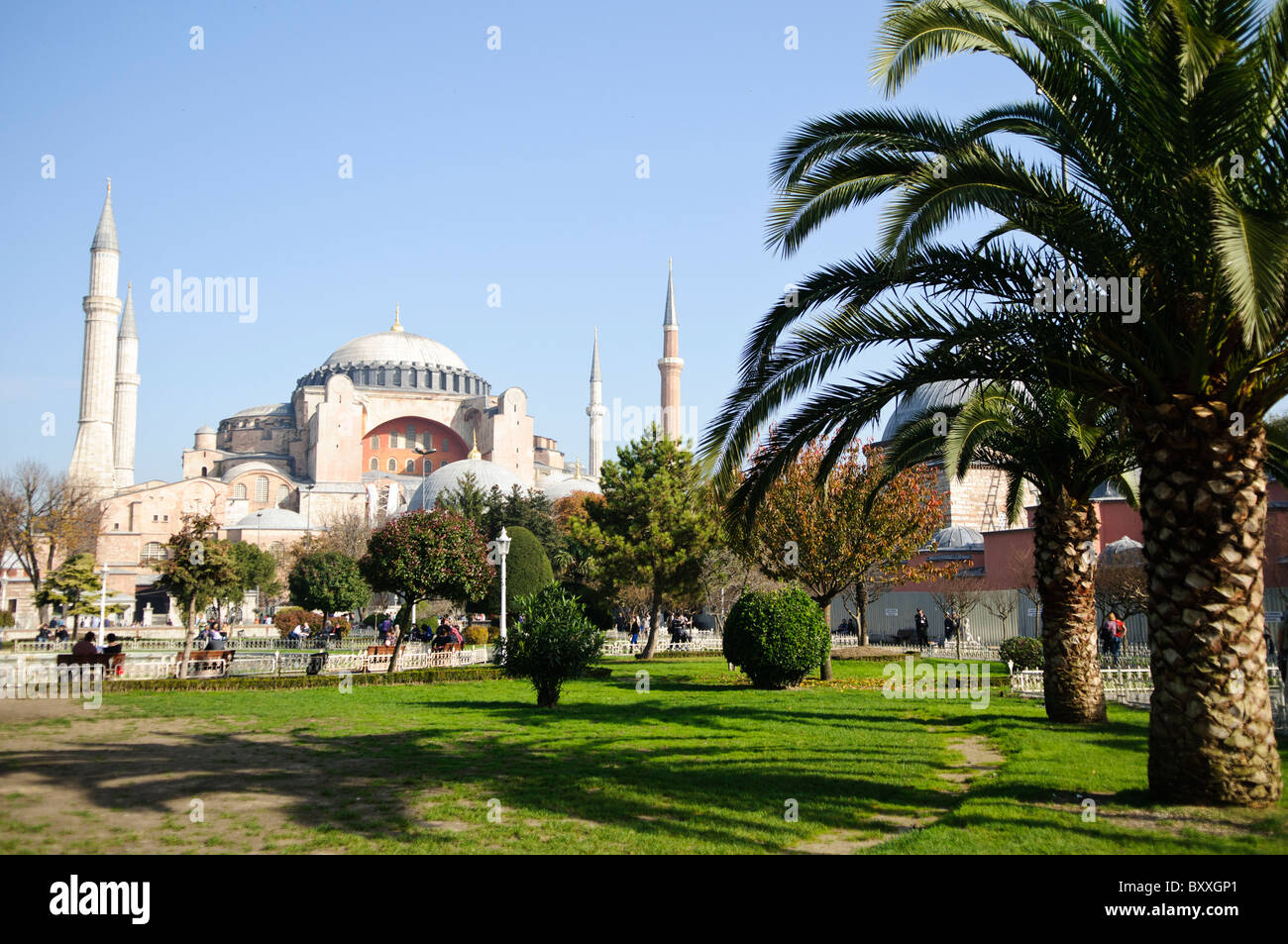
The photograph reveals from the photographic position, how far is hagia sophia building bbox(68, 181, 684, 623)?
52.5 metres

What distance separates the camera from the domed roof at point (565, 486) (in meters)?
72.1

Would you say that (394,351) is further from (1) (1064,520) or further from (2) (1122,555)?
(1) (1064,520)

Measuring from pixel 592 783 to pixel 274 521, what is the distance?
196 ft

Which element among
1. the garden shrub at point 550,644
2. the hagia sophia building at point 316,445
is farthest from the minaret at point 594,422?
the garden shrub at point 550,644

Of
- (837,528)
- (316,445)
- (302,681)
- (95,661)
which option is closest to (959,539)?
(837,528)

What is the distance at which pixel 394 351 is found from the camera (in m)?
84.0

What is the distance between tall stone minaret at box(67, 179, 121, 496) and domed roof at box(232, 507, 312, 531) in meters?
9.50

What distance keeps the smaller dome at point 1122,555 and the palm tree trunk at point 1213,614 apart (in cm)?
2226

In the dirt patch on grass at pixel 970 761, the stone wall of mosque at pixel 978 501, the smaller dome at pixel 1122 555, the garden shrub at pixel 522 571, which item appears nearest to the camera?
the dirt patch on grass at pixel 970 761

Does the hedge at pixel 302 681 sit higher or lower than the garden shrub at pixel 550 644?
lower

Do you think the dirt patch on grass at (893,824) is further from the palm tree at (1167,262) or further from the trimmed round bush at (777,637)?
the trimmed round bush at (777,637)

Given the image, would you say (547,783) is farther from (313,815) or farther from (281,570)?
(281,570)

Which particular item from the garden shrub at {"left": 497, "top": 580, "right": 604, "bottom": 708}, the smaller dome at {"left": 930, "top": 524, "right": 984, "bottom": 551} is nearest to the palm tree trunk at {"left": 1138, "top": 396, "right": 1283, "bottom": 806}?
the garden shrub at {"left": 497, "top": 580, "right": 604, "bottom": 708}
